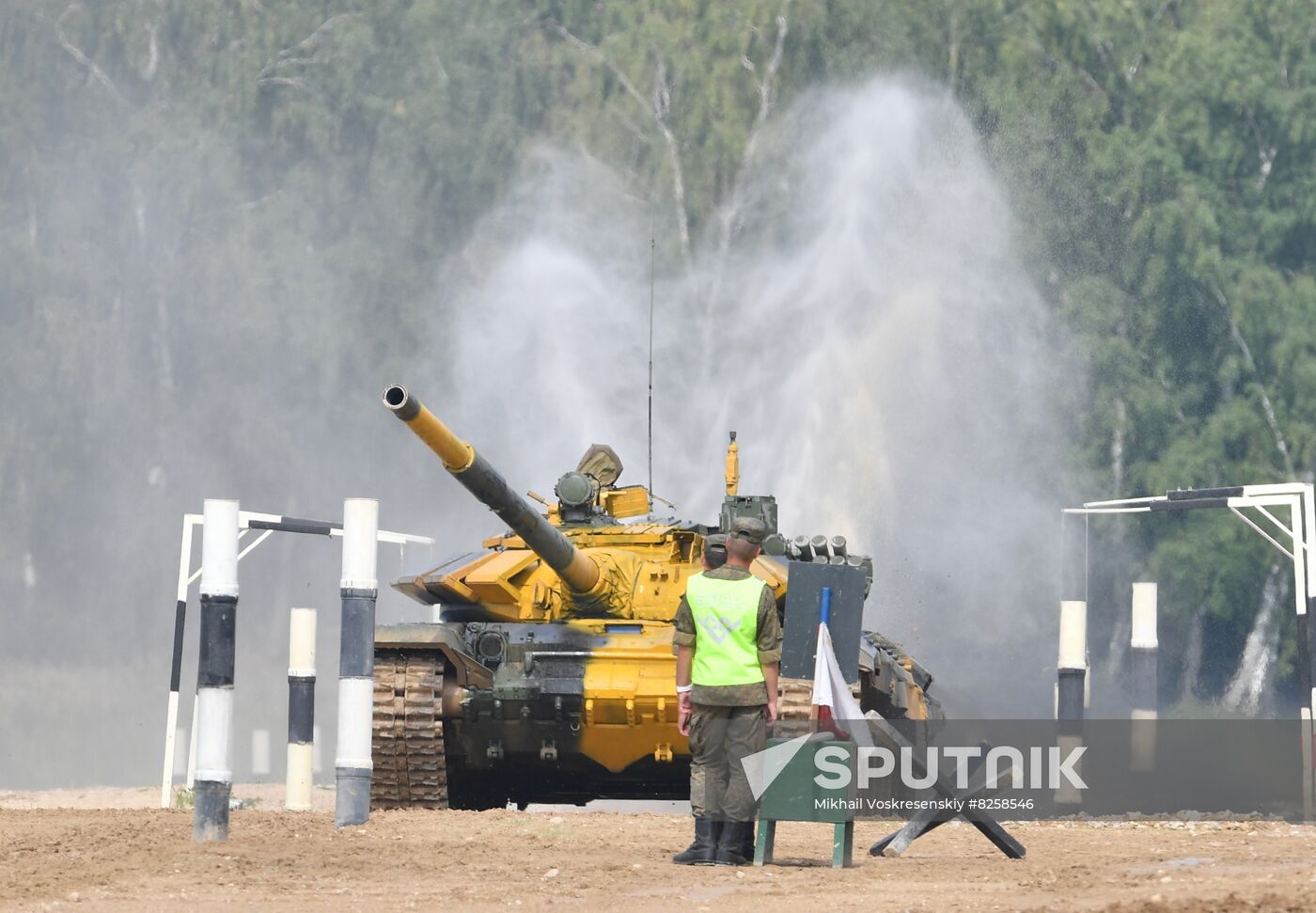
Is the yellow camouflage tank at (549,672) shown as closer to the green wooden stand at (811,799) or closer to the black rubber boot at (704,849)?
the black rubber boot at (704,849)

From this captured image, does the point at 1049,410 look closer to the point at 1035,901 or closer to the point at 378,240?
the point at 378,240

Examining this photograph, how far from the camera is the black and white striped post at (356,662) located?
13.9m

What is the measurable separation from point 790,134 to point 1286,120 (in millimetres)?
7829

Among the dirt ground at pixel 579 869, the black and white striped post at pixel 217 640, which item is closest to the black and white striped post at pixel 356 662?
the dirt ground at pixel 579 869

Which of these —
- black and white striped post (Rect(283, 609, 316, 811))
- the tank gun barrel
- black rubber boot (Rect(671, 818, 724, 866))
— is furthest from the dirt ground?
black and white striped post (Rect(283, 609, 316, 811))

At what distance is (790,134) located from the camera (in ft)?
135

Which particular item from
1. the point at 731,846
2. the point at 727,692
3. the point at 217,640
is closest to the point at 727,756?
the point at 727,692

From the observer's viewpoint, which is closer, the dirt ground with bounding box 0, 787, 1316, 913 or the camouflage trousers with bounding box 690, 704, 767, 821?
the dirt ground with bounding box 0, 787, 1316, 913

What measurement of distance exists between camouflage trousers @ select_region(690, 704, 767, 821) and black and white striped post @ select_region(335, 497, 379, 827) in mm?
2659

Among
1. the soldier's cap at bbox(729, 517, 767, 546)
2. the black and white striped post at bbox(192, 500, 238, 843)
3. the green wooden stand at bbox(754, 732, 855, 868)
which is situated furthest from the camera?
the black and white striped post at bbox(192, 500, 238, 843)

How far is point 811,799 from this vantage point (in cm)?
1171

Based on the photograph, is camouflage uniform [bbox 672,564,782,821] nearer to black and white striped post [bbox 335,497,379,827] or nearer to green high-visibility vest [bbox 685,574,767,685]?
green high-visibility vest [bbox 685,574,767,685]

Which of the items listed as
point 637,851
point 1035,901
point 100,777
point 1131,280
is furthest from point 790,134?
point 1035,901

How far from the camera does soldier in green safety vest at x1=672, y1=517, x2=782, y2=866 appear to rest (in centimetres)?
1186
